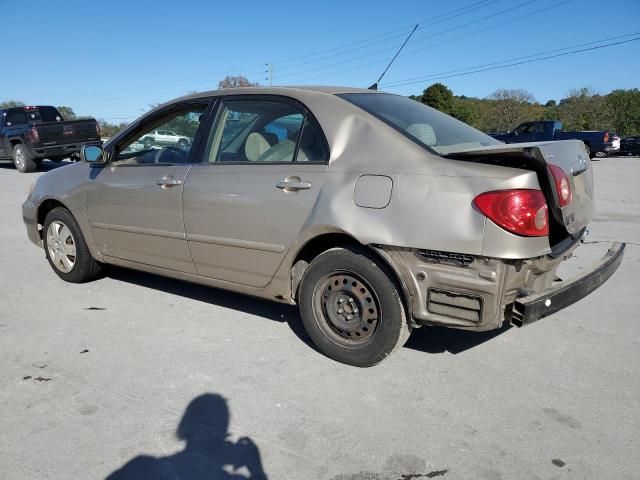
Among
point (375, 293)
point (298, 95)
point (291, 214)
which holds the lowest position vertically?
point (375, 293)

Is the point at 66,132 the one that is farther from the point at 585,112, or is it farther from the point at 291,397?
the point at 585,112

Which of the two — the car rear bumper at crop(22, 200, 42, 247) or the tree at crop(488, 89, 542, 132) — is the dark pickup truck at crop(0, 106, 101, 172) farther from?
the tree at crop(488, 89, 542, 132)

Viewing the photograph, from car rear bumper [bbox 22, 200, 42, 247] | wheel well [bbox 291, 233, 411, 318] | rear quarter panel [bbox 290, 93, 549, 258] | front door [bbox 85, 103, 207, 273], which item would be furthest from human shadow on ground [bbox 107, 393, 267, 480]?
car rear bumper [bbox 22, 200, 42, 247]

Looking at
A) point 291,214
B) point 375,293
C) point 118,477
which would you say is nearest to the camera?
point 118,477

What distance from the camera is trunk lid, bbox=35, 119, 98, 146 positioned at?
15.2 metres

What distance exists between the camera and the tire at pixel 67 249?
4.83 meters

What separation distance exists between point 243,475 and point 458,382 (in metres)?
1.41

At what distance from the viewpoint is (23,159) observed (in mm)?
16000

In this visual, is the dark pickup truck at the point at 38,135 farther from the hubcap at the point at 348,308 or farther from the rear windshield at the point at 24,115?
the hubcap at the point at 348,308

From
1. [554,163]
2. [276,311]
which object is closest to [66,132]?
[276,311]

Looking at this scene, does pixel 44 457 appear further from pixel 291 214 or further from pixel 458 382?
pixel 458 382

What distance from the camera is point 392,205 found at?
2.94 m

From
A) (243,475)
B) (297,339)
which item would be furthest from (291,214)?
(243,475)

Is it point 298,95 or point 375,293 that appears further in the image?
point 298,95
